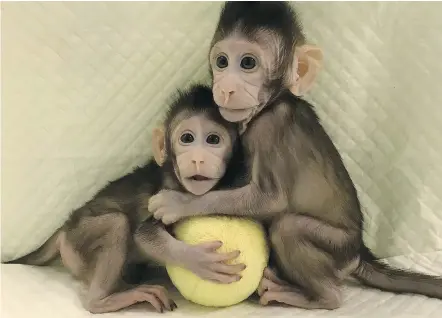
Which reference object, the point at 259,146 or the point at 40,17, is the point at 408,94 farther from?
the point at 40,17

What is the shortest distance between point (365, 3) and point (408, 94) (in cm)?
24

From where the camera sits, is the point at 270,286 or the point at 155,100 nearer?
the point at 270,286

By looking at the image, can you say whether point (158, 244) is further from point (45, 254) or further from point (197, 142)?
point (45, 254)

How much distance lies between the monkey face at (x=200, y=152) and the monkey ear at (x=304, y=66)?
0.60 feet

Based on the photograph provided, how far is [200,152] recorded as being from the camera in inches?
51.7

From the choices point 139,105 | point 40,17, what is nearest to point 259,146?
point 139,105

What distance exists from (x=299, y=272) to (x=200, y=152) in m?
0.32

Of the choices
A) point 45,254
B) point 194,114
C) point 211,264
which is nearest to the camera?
point 211,264

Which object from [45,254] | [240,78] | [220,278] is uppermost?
[240,78]

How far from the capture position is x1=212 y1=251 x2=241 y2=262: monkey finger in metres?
1.26

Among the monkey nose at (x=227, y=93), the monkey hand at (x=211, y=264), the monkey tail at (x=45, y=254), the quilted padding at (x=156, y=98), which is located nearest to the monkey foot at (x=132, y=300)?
the monkey hand at (x=211, y=264)

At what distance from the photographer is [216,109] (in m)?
1.37

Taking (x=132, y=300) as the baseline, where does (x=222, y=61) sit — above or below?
above

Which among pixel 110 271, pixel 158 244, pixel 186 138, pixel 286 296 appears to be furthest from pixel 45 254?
pixel 286 296
